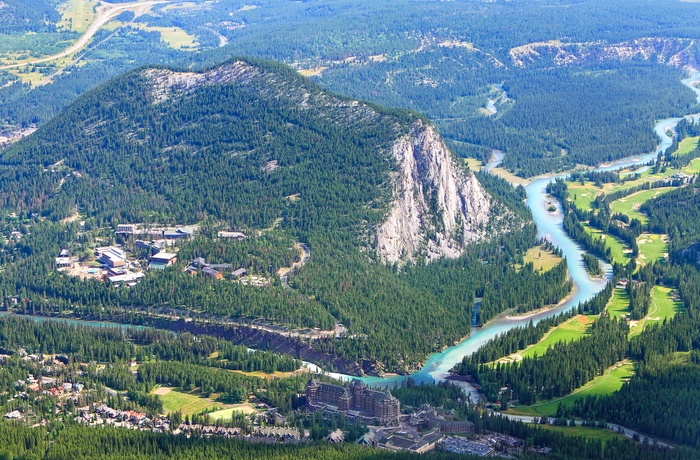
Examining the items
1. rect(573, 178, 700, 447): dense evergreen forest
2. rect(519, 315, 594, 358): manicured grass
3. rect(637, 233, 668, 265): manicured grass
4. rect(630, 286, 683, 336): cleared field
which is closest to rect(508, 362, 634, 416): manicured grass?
rect(573, 178, 700, 447): dense evergreen forest

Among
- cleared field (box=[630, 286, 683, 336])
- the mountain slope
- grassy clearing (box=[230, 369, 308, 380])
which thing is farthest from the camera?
cleared field (box=[630, 286, 683, 336])

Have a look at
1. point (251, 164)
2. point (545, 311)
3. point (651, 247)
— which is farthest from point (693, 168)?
point (545, 311)

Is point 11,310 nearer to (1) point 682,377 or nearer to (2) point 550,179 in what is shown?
(1) point 682,377

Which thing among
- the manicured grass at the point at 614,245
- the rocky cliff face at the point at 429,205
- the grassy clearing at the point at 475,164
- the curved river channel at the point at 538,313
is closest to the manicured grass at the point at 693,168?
the curved river channel at the point at 538,313

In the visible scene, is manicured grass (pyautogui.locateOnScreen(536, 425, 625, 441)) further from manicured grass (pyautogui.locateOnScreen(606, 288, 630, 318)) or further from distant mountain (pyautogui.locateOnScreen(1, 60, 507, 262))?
distant mountain (pyautogui.locateOnScreen(1, 60, 507, 262))

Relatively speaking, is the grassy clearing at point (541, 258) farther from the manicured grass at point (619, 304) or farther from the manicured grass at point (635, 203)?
the manicured grass at point (635, 203)
